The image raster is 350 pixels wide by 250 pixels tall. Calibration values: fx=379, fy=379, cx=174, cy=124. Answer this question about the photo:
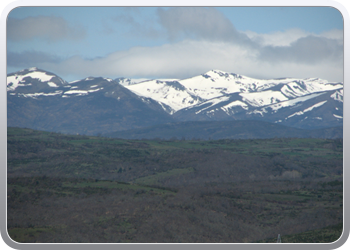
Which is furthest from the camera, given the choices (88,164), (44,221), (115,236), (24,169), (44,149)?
(44,149)

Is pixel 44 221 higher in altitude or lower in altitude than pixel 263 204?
higher

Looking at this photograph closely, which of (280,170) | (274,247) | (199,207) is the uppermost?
(274,247)

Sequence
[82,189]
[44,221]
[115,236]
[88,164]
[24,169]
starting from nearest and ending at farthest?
[115,236] → [44,221] → [82,189] → [24,169] → [88,164]

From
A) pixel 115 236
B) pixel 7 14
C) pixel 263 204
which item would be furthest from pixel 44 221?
pixel 263 204

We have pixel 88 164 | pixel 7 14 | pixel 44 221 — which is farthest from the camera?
pixel 88 164

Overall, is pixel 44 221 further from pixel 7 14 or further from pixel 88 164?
pixel 88 164

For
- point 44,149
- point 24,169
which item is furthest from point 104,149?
point 24,169

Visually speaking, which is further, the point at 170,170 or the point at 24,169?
the point at 170,170

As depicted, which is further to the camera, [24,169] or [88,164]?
[88,164]

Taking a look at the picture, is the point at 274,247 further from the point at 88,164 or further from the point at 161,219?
the point at 88,164
